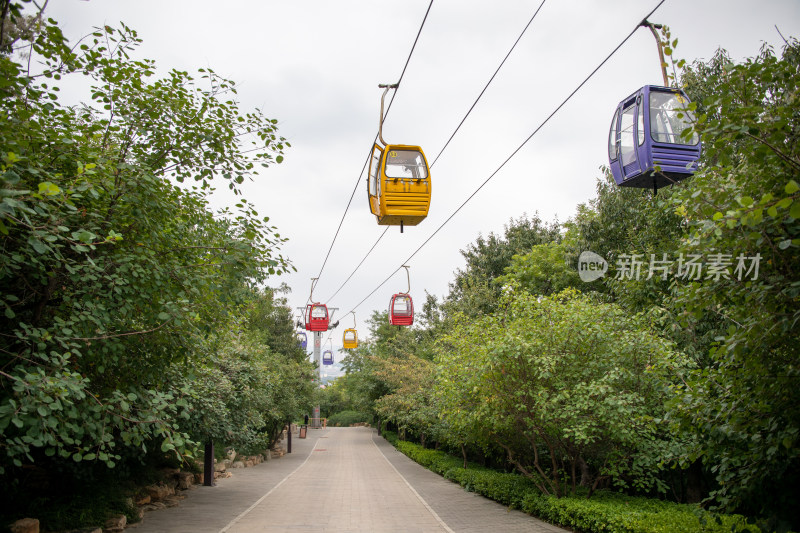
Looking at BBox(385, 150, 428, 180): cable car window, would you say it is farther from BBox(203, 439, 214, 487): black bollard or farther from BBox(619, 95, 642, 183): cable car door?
BBox(203, 439, 214, 487): black bollard

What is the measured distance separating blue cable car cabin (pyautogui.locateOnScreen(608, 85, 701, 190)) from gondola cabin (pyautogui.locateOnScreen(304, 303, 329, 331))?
70.6 ft

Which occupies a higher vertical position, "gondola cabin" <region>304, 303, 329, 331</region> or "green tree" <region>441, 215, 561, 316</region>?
"green tree" <region>441, 215, 561, 316</region>

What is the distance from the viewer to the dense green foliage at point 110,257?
16.0 feet

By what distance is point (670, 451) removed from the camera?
9.61 m

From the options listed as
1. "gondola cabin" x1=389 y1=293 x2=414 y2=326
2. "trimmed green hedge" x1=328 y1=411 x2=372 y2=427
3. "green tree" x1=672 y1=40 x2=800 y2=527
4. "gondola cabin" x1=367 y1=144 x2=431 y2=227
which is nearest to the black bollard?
"gondola cabin" x1=389 y1=293 x2=414 y2=326

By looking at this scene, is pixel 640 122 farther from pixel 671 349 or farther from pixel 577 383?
pixel 577 383

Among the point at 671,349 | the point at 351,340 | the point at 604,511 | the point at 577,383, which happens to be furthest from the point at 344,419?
the point at 671,349

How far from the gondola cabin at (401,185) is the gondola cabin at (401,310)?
14390 millimetres

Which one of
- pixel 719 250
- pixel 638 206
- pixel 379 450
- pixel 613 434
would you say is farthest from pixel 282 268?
pixel 379 450

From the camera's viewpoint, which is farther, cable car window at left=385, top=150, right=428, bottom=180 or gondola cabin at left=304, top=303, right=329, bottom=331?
gondola cabin at left=304, top=303, right=329, bottom=331

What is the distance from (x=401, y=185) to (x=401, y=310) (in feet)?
50.9

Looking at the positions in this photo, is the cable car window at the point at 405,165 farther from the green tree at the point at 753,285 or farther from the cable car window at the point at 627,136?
the green tree at the point at 753,285

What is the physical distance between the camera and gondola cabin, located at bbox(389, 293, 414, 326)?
2412cm

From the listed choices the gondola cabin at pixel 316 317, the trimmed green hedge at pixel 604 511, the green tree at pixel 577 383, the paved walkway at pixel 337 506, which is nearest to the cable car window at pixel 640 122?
the green tree at pixel 577 383
